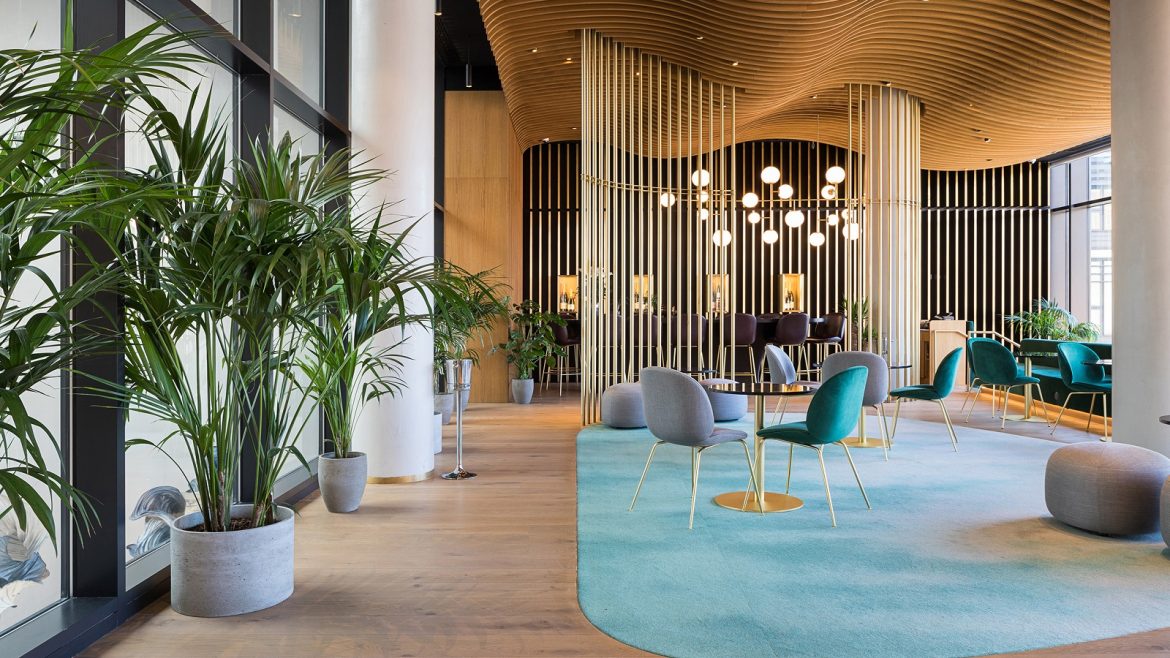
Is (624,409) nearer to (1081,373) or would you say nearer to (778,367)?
(778,367)

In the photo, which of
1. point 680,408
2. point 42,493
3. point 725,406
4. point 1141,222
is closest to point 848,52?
point 1141,222

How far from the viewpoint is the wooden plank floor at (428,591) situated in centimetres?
280

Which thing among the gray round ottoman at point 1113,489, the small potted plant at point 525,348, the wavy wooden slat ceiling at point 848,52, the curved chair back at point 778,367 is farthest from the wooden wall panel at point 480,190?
the gray round ottoman at point 1113,489

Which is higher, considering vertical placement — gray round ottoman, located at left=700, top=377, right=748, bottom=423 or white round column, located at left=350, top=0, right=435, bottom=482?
white round column, located at left=350, top=0, right=435, bottom=482

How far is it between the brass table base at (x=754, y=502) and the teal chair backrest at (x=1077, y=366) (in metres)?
4.50

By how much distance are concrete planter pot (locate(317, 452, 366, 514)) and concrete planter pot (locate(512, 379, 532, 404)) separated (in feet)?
20.0

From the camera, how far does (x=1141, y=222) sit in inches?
229

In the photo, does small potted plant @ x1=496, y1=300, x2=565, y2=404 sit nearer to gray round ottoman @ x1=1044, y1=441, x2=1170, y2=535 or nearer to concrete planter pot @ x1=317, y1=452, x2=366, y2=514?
concrete planter pot @ x1=317, y1=452, x2=366, y2=514

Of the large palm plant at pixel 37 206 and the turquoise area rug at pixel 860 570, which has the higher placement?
the large palm plant at pixel 37 206

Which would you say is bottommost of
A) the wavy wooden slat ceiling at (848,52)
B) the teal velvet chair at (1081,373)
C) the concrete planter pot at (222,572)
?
the concrete planter pot at (222,572)

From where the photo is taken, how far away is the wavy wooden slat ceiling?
291 inches

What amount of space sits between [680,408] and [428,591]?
69.7 inches

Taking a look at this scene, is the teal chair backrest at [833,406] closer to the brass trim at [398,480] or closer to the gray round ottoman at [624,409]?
the brass trim at [398,480]

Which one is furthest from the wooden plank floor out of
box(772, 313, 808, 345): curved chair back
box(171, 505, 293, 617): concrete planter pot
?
box(772, 313, 808, 345): curved chair back
